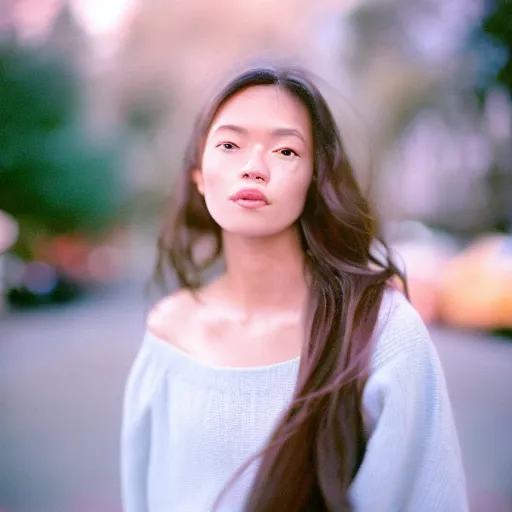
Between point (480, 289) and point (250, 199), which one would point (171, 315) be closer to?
point (250, 199)

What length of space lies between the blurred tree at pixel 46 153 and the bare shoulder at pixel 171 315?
269 inches

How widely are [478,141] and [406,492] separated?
28.3ft

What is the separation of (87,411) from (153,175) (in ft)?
23.7

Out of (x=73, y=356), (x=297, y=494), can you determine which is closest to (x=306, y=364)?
(x=297, y=494)

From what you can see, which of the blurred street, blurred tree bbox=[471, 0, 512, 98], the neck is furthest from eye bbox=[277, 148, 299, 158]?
blurred tree bbox=[471, 0, 512, 98]

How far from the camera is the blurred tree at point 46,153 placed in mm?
8078

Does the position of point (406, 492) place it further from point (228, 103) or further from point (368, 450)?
point (228, 103)

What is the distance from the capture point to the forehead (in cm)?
111

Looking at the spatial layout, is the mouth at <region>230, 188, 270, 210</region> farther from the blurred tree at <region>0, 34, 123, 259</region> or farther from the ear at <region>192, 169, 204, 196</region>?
the blurred tree at <region>0, 34, 123, 259</region>

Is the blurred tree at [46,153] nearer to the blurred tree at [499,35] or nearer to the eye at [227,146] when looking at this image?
the blurred tree at [499,35]

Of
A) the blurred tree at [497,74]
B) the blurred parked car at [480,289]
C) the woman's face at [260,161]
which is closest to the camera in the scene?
the woman's face at [260,161]

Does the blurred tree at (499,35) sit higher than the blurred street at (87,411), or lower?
higher

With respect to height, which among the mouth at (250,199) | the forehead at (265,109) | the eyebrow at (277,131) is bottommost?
the mouth at (250,199)

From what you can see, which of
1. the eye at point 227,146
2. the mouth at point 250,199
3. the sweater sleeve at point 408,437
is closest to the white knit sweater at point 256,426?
the sweater sleeve at point 408,437
